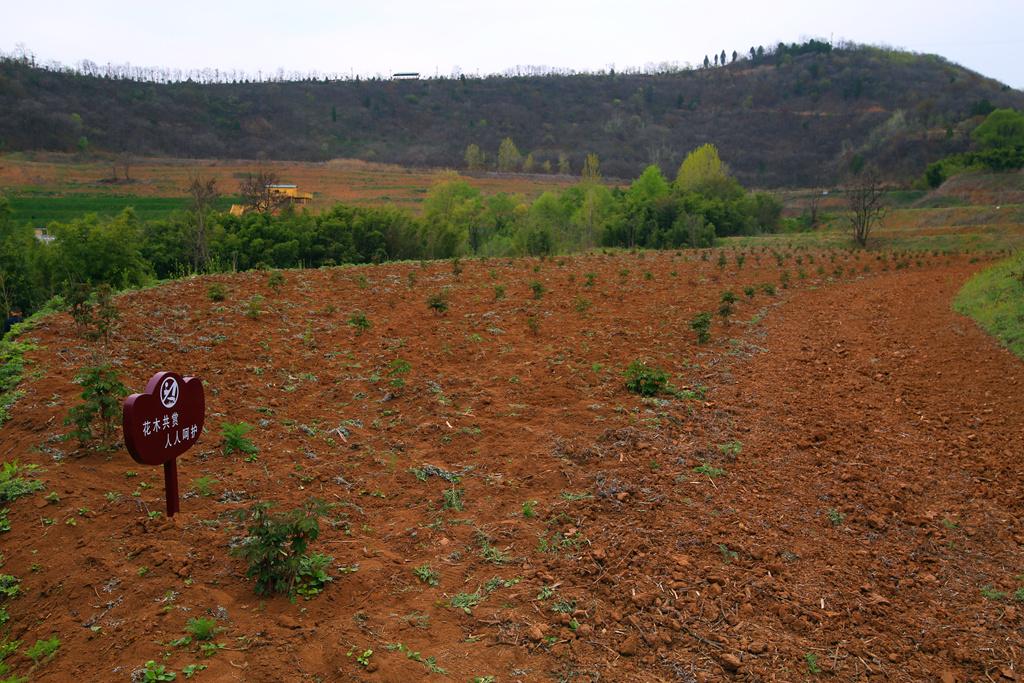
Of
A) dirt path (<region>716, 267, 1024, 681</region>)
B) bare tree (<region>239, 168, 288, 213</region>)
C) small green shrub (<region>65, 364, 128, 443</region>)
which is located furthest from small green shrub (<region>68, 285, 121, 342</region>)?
bare tree (<region>239, 168, 288, 213</region>)

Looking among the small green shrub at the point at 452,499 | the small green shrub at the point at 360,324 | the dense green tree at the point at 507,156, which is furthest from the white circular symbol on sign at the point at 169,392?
the dense green tree at the point at 507,156

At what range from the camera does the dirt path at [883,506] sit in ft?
12.2

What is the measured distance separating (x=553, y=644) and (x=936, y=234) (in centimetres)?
3337

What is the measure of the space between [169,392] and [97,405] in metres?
1.37

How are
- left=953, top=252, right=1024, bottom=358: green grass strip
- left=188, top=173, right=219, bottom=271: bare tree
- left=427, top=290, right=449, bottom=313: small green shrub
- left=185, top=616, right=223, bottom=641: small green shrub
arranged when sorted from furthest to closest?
left=188, top=173, right=219, bottom=271: bare tree, left=953, top=252, right=1024, bottom=358: green grass strip, left=427, top=290, right=449, bottom=313: small green shrub, left=185, top=616, right=223, bottom=641: small green shrub

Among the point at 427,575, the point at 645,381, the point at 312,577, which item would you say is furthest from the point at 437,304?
the point at 312,577

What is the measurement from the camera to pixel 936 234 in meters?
30.8

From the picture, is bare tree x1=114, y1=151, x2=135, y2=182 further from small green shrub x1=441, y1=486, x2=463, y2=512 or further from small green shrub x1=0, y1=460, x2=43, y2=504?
small green shrub x1=441, y1=486, x2=463, y2=512

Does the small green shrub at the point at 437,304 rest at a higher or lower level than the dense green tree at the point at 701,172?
lower

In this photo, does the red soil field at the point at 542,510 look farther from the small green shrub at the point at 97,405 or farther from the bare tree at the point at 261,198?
the bare tree at the point at 261,198

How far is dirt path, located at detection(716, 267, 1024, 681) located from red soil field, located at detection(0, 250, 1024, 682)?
0.02 m

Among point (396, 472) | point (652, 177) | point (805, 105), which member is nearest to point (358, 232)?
point (396, 472)

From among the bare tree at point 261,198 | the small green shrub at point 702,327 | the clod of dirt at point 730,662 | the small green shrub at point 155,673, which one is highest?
the bare tree at point 261,198

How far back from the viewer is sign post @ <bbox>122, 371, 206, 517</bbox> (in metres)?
3.83
